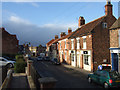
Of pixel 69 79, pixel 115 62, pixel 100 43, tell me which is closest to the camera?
pixel 69 79

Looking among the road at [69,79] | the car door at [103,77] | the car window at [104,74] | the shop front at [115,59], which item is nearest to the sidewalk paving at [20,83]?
the road at [69,79]

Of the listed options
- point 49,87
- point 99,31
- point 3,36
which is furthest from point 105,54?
point 3,36

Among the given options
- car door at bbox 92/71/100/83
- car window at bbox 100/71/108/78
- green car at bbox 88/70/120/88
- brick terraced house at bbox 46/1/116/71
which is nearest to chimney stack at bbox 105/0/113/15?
brick terraced house at bbox 46/1/116/71

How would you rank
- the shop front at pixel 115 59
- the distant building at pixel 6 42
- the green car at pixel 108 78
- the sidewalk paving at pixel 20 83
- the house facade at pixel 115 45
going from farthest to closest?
the distant building at pixel 6 42 → the shop front at pixel 115 59 → the house facade at pixel 115 45 → the green car at pixel 108 78 → the sidewalk paving at pixel 20 83

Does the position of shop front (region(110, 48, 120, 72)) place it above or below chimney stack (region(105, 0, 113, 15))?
below

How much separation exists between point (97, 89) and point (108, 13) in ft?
50.9

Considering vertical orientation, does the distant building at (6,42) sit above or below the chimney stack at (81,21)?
below

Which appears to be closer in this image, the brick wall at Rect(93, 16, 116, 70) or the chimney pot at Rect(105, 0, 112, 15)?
the brick wall at Rect(93, 16, 116, 70)

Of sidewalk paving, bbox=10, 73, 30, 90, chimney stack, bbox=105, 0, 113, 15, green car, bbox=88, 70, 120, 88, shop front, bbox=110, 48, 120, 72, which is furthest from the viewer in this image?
chimney stack, bbox=105, 0, 113, 15

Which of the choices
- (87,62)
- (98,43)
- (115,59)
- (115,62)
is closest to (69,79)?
(115,62)

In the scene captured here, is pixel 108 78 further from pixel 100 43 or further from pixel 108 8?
pixel 108 8

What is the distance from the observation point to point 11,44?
156 feet

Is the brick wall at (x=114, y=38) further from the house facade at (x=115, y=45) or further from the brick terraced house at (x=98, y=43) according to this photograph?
the brick terraced house at (x=98, y=43)

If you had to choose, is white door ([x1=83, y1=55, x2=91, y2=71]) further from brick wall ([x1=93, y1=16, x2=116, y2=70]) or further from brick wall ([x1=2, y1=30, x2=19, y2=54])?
brick wall ([x1=2, y1=30, x2=19, y2=54])
